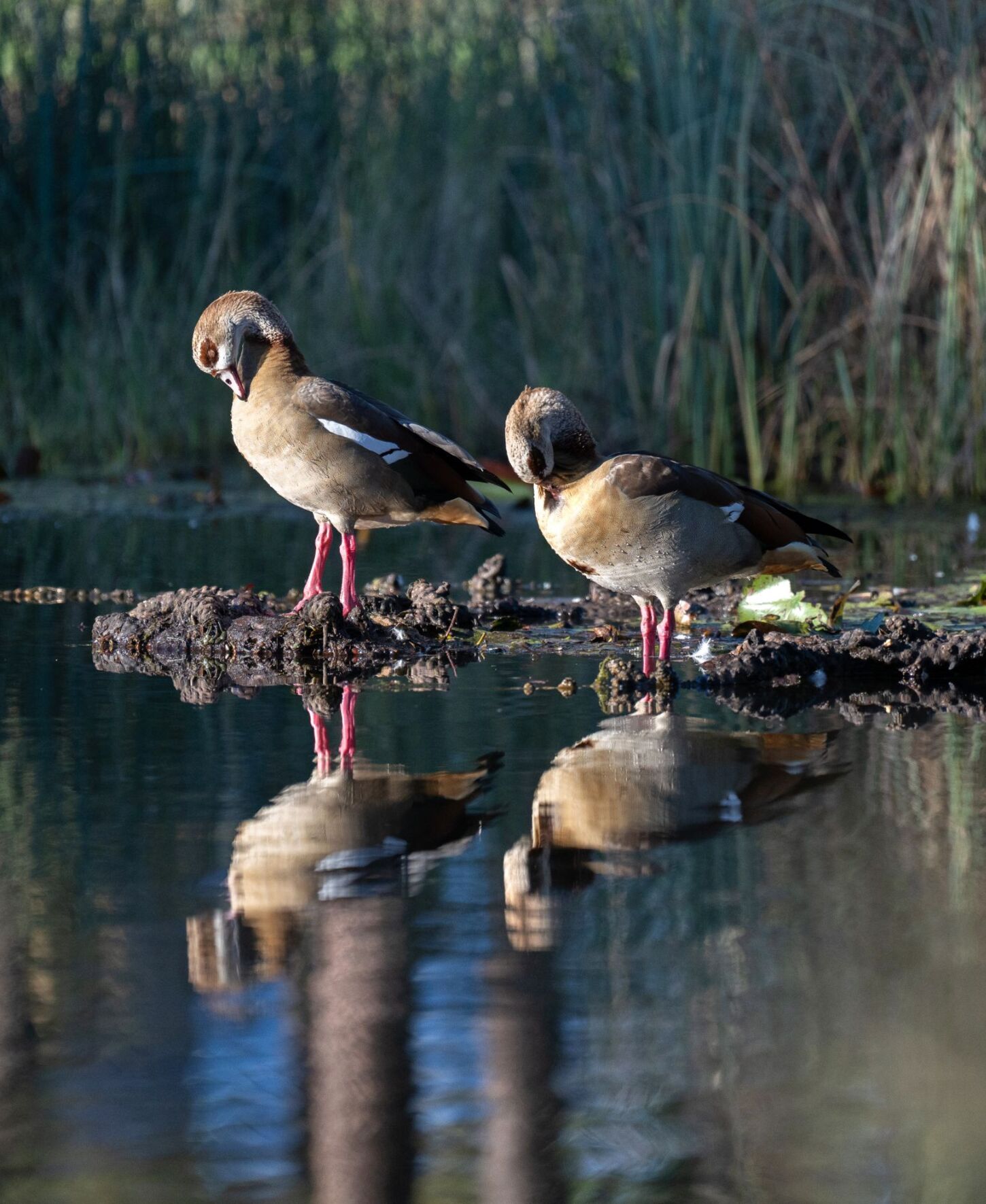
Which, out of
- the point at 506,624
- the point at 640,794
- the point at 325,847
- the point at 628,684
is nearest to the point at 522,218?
the point at 506,624

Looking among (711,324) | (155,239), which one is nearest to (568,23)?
(711,324)

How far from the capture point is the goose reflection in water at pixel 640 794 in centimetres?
323

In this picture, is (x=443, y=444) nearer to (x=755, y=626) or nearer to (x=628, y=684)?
(x=755, y=626)


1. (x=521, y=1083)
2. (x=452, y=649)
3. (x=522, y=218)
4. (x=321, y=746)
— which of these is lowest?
(x=521, y=1083)

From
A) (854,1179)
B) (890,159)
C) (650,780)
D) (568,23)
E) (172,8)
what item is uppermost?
(172,8)

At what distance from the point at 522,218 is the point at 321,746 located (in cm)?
768

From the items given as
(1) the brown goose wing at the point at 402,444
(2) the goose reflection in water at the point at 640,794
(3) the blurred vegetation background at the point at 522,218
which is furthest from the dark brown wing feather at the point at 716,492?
(3) the blurred vegetation background at the point at 522,218

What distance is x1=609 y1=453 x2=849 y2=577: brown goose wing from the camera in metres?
5.08

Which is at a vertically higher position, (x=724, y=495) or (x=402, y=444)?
(x=402, y=444)

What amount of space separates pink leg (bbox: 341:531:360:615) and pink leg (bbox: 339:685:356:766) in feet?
2.68

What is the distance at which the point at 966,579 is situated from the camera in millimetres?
7477

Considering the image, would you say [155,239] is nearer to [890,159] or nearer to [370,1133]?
[890,159]

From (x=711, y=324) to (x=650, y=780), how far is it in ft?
21.8

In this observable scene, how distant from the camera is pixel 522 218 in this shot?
1152cm
